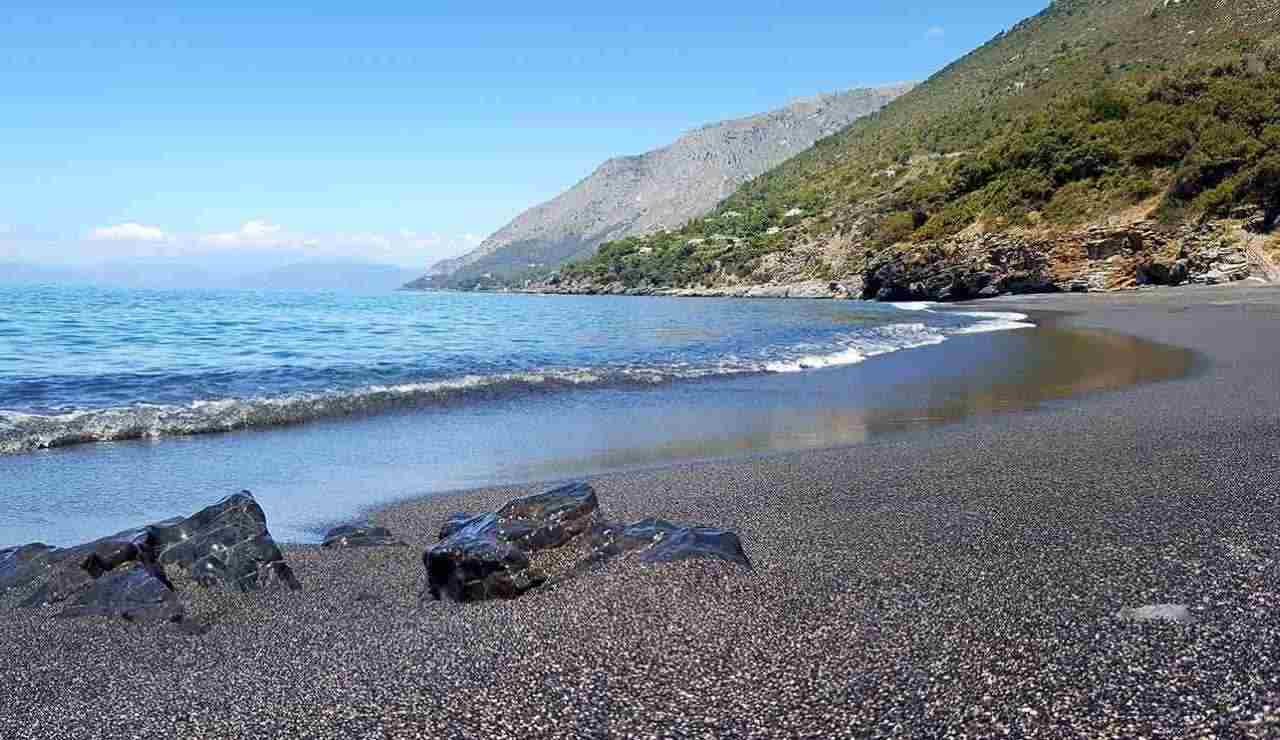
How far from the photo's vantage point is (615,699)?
12.5 feet

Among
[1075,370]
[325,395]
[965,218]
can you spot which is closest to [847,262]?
[965,218]

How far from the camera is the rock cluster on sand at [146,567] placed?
545 cm

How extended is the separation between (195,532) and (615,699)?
4066 mm

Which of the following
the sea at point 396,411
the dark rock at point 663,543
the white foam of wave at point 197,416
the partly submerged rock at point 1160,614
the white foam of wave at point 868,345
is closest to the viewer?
the partly submerged rock at point 1160,614

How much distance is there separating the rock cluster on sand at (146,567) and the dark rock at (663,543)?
2.09 m

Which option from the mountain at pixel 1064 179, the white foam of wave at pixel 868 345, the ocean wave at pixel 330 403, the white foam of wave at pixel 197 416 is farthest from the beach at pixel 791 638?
the mountain at pixel 1064 179

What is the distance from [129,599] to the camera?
5449 mm

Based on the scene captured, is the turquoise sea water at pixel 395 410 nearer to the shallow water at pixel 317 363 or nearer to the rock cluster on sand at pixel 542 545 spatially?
the shallow water at pixel 317 363

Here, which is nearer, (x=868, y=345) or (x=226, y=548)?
(x=226, y=548)

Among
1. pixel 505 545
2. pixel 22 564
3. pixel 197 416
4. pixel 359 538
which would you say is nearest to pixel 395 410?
pixel 197 416

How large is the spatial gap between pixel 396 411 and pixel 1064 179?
196ft

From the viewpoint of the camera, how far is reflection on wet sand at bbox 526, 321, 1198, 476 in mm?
11055

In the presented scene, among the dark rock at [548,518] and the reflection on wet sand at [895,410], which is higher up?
the dark rock at [548,518]

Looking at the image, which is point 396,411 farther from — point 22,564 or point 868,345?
point 868,345
